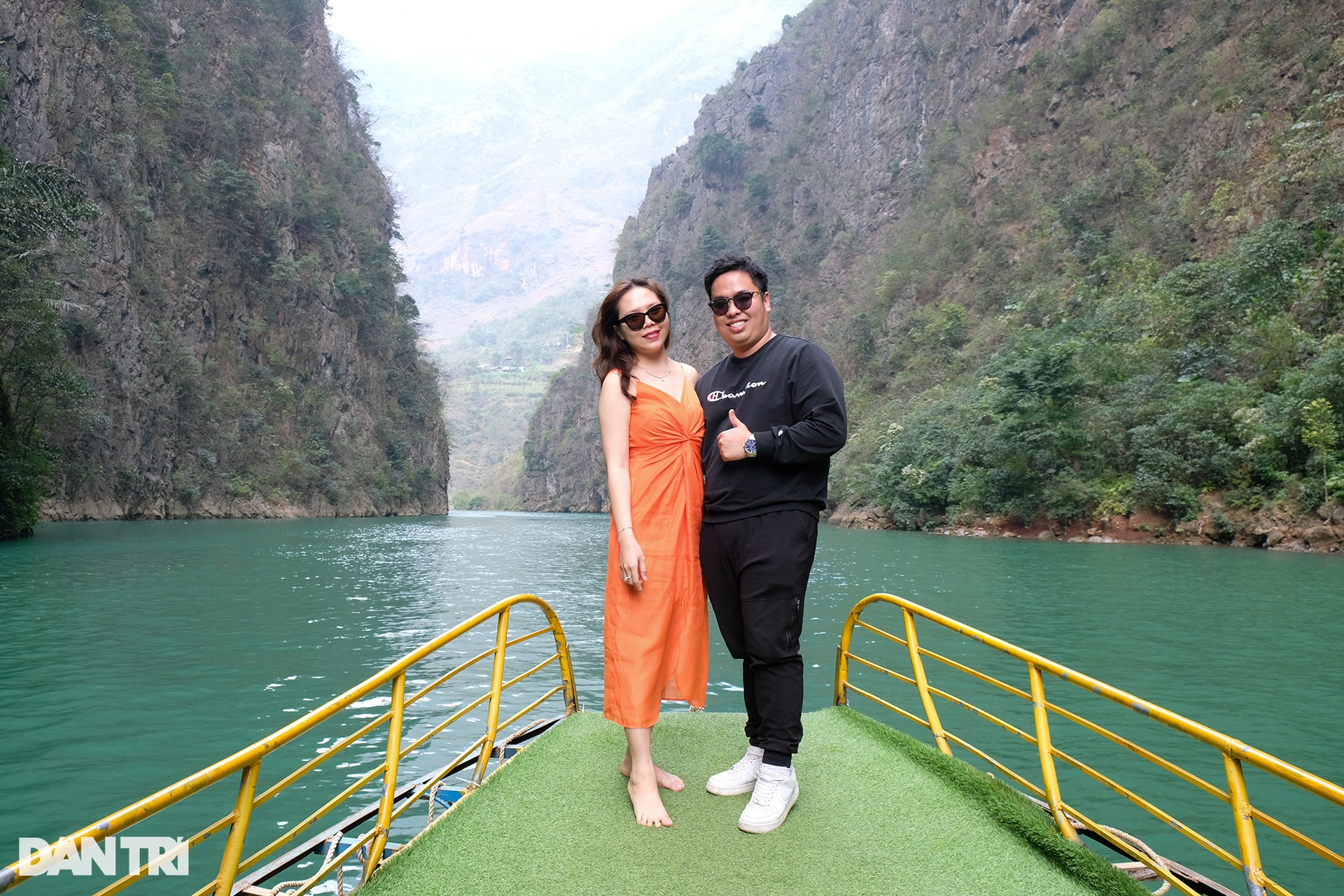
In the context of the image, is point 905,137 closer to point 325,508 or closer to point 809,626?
point 325,508

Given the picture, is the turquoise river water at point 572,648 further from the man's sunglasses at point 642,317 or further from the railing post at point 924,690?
the man's sunglasses at point 642,317

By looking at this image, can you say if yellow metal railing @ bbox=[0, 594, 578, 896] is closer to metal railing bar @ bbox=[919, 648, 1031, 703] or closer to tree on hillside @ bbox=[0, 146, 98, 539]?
metal railing bar @ bbox=[919, 648, 1031, 703]

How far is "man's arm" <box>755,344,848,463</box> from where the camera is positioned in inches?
109

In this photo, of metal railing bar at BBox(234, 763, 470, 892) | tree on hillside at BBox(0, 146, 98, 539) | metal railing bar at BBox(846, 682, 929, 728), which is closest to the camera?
metal railing bar at BBox(234, 763, 470, 892)

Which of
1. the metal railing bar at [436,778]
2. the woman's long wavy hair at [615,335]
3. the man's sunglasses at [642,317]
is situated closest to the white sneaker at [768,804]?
the metal railing bar at [436,778]

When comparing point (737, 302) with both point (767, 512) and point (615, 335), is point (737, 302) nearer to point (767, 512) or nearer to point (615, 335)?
point (615, 335)

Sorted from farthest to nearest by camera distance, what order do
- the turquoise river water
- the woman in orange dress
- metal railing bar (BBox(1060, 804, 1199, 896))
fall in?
the turquoise river water
the woman in orange dress
metal railing bar (BBox(1060, 804, 1199, 896))

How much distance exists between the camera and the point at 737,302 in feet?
9.90

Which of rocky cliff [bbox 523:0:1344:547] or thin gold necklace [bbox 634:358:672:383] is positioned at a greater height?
rocky cliff [bbox 523:0:1344:547]

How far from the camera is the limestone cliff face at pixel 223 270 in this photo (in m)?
27.4

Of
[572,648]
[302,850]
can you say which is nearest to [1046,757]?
[302,850]

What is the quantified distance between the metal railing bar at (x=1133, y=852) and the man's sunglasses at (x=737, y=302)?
189 cm

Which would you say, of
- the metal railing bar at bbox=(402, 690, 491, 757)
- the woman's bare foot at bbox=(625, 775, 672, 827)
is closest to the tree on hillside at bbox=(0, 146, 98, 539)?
the metal railing bar at bbox=(402, 690, 491, 757)

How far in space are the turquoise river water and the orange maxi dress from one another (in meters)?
2.20
